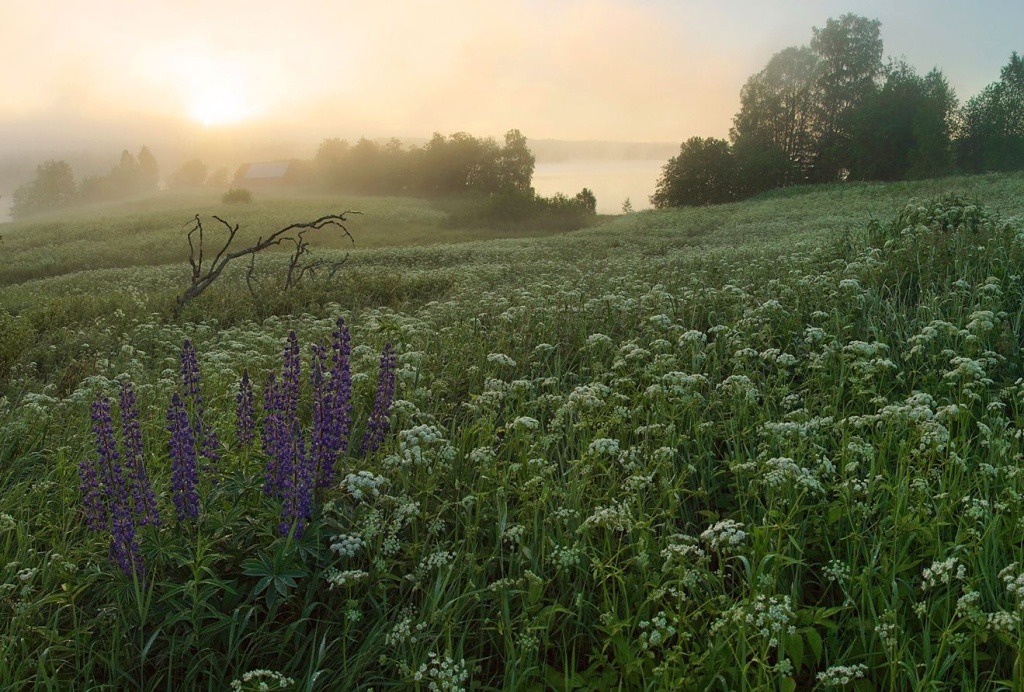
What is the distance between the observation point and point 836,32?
6912 cm

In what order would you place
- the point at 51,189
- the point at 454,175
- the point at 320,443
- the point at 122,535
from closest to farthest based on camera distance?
the point at 122,535 → the point at 320,443 → the point at 454,175 → the point at 51,189

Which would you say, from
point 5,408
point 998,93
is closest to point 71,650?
point 5,408

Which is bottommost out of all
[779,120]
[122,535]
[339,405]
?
[122,535]

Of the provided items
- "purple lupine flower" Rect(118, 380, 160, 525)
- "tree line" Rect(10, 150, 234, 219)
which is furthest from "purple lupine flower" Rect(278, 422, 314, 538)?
"tree line" Rect(10, 150, 234, 219)

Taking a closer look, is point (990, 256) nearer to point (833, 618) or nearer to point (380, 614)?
point (833, 618)

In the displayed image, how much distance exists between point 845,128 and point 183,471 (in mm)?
70675

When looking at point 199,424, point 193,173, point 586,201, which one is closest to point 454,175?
point 586,201

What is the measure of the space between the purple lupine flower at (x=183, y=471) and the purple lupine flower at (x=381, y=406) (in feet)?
4.05

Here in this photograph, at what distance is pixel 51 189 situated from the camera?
127 m

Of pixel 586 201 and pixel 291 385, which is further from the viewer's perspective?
pixel 586 201

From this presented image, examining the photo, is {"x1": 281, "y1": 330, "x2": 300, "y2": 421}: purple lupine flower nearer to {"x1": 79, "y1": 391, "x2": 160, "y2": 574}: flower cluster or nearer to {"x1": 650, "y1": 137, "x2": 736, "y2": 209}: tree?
{"x1": 79, "y1": 391, "x2": 160, "y2": 574}: flower cluster

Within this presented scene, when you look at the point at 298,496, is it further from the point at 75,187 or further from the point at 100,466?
the point at 75,187

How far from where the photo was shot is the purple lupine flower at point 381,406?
5.07 metres

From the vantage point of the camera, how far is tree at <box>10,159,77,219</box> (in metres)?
127
